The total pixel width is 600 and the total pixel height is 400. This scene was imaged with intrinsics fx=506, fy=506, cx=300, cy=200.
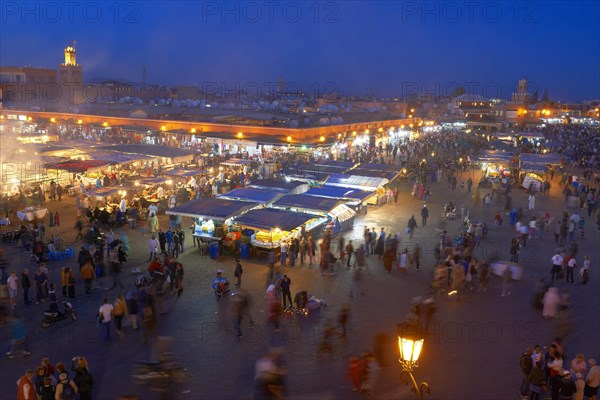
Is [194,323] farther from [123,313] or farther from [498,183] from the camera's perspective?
[498,183]

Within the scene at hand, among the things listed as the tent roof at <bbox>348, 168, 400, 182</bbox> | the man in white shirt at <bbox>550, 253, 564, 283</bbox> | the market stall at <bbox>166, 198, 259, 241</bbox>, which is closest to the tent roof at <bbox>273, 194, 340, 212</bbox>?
the market stall at <bbox>166, 198, 259, 241</bbox>

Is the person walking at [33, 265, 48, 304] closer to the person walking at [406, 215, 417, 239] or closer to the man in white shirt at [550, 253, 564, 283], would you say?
the person walking at [406, 215, 417, 239]

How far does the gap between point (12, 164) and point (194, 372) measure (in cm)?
1542

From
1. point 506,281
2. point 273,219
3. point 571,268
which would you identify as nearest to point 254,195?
point 273,219

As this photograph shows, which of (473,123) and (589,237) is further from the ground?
(473,123)

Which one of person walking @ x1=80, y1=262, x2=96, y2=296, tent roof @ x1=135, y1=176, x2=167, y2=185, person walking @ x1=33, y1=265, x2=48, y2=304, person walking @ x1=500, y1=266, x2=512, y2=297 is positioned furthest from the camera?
tent roof @ x1=135, y1=176, x2=167, y2=185

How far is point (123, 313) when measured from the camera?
8.21 meters

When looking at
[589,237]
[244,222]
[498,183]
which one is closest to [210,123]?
[498,183]

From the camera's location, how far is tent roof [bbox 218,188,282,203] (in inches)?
592

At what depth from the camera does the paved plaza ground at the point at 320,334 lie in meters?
6.91

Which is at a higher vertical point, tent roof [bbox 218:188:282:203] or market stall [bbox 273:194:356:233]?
tent roof [bbox 218:188:282:203]

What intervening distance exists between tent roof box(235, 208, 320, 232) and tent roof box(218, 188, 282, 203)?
4.29ft

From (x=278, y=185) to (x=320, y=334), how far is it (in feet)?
30.0

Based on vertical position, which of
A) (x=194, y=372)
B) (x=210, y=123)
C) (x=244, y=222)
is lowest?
(x=194, y=372)
